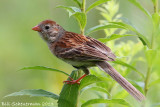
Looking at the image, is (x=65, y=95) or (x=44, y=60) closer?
(x=65, y=95)

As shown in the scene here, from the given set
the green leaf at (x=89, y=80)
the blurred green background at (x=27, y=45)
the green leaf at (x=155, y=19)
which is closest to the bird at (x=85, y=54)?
the green leaf at (x=89, y=80)

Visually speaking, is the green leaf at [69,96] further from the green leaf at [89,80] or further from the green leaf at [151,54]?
the green leaf at [151,54]

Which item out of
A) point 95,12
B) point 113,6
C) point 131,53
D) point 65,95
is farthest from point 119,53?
point 95,12

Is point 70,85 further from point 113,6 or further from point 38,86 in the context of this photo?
point 38,86

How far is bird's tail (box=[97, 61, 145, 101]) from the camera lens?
3118 mm

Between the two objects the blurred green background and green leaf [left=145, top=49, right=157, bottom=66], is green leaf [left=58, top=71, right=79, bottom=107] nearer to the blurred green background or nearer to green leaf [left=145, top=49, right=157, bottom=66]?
green leaf [left=145, top=49, right=157, bottom=66]

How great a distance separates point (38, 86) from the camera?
5.88m

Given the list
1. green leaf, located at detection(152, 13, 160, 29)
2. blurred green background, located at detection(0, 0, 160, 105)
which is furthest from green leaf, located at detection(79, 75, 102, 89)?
blurred green background, located at detection(0, 0, 160, 105)

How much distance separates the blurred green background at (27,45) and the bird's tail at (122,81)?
7.55 ft

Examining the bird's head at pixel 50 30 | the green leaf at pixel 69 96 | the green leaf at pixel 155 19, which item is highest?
the bird's head at pixel 50 30

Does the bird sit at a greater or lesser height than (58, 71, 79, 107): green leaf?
greater

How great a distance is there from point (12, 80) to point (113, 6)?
2977 mm

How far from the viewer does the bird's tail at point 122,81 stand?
3118 millimetres

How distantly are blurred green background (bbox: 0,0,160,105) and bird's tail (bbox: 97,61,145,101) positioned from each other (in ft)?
7.55
